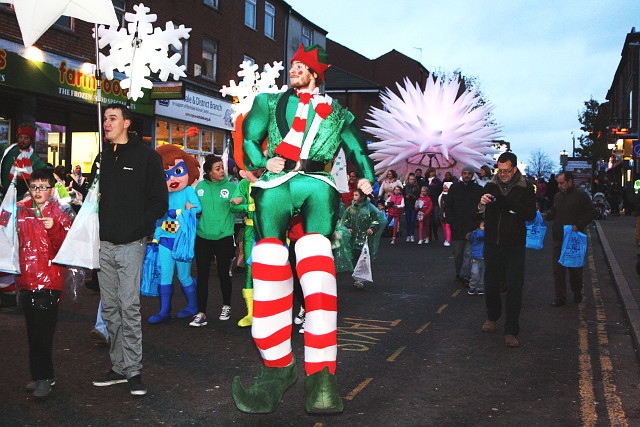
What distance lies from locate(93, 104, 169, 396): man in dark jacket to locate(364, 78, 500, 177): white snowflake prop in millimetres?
4573

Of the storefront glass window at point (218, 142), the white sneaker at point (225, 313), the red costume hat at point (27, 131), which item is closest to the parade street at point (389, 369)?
the white sneaker at point (225, 313)

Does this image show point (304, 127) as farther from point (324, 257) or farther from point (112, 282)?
point (112, 282)

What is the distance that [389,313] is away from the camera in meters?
9.09

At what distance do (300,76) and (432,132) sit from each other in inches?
189

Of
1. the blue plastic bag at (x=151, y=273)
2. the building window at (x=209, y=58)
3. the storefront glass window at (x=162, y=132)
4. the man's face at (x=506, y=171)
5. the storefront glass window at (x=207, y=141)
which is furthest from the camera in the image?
the storefront glass window at (x=207, y=141)

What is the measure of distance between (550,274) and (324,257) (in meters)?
9.73

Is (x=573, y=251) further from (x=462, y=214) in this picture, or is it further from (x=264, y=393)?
(x=264, y=393)

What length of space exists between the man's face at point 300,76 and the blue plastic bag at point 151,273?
3459 mm

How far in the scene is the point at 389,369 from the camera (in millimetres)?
6191

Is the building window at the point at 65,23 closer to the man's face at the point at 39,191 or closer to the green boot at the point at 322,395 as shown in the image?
the man's face at the point at 39,191

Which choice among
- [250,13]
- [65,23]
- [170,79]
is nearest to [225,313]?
[65,23]

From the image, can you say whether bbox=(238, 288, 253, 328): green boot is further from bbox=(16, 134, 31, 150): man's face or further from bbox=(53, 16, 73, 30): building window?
bbox=(53, 16, 73, 30): building window

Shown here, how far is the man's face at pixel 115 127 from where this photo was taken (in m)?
5.44

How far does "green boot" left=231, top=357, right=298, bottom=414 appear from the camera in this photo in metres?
4.64
